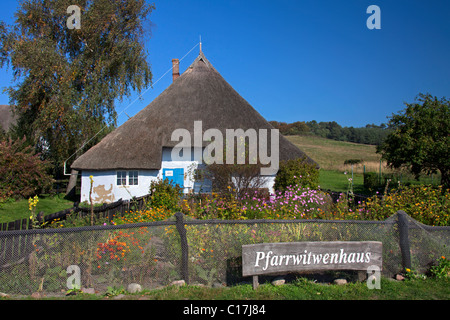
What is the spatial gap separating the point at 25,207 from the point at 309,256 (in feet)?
44.3

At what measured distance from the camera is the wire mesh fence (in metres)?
5.00

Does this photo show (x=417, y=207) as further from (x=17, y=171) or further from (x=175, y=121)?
(x=17, y=171)

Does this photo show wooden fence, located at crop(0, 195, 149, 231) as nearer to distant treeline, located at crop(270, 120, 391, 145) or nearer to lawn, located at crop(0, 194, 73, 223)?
lawn, located at crop(0, 194, 73, 223)

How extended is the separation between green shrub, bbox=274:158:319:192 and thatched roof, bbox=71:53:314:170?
71.2 inches

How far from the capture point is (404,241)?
5.88 m

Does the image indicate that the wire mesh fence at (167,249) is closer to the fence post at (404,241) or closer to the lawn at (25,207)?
the fence post at (404,241)

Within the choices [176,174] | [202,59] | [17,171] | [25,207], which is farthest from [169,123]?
[25,207]

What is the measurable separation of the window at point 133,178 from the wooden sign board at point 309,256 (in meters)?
13.2

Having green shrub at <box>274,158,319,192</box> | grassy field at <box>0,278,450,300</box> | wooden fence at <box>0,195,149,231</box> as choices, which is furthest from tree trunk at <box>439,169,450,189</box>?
wooden fence at <box>0,195,149,231</box>

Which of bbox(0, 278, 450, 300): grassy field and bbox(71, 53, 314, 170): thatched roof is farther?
bbox(71, 53, 314, 170): thatched roof

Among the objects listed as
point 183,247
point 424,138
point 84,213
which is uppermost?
point 424,138
